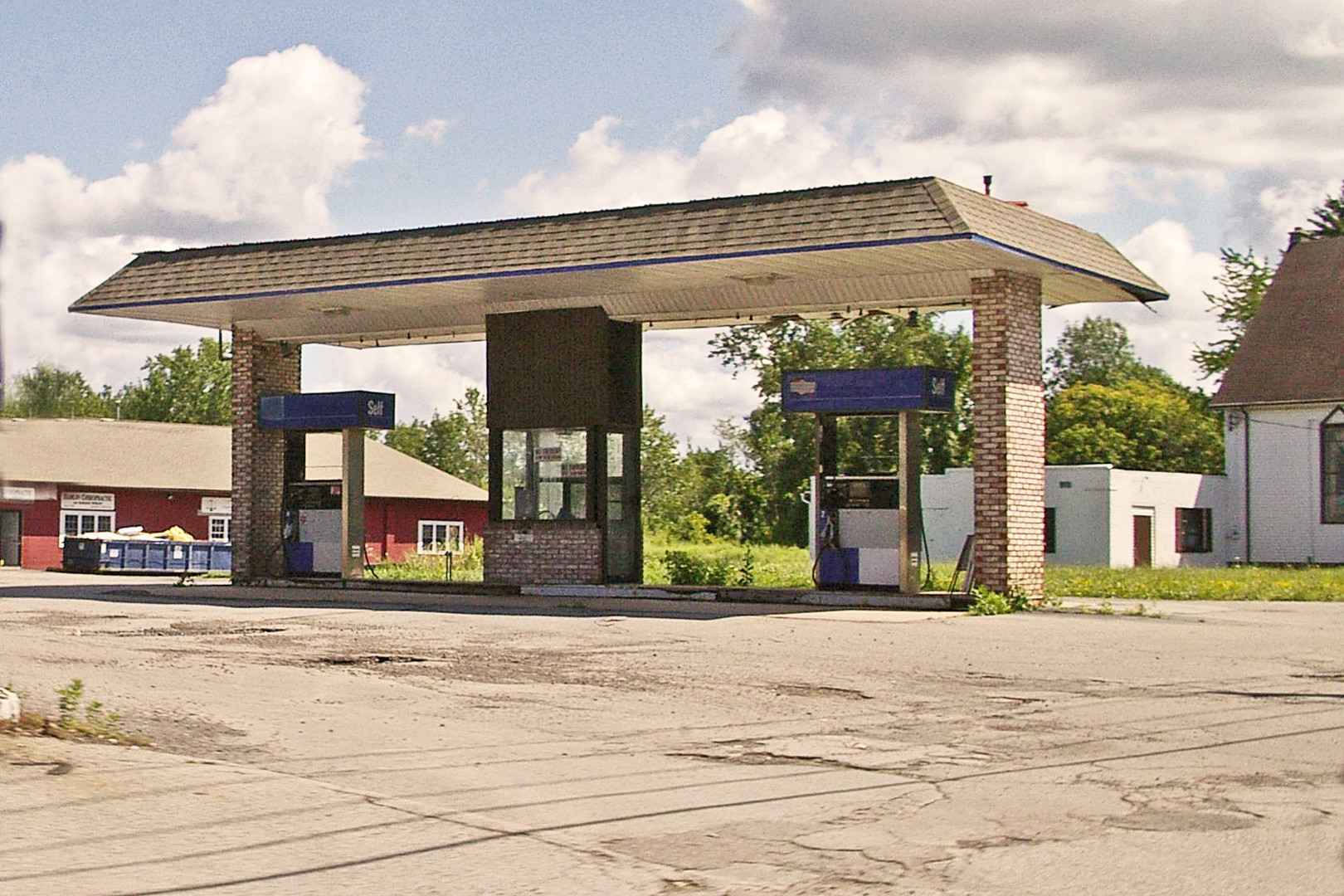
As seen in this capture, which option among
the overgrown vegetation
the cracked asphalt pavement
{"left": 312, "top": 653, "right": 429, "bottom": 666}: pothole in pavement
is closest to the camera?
the cracked asphalt pavement

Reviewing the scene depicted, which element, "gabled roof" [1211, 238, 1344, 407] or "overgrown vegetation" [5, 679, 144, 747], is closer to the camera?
"overgrown vegetation" [5, 679, 144, 747]

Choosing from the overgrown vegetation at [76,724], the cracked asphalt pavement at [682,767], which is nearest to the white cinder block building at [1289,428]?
the cracked asphalt pavement at [682,767]

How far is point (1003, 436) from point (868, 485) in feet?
7.70

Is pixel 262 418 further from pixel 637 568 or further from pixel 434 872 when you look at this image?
pixel 434 872

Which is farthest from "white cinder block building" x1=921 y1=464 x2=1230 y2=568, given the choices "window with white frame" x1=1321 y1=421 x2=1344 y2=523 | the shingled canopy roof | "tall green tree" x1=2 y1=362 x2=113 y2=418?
"tall green tree" x1=2 y1=362 x2=113 y2=418

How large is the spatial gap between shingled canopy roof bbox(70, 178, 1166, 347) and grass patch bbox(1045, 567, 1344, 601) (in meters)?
5.31

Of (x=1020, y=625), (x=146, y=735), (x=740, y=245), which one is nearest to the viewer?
(x=146, y=735)

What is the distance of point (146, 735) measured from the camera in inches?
423

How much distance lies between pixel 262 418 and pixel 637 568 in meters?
7.58

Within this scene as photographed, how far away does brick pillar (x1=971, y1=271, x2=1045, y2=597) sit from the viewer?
74.8 ft

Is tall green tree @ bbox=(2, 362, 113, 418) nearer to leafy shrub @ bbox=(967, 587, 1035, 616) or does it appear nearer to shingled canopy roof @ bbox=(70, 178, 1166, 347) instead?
shingled canopy roof @ bbox=(70, 178, 1166, 347)

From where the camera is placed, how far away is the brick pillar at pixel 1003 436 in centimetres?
2280

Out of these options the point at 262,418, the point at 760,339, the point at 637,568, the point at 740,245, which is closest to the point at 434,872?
the point at 740,245

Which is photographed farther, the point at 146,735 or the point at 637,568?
the point at 637,568
